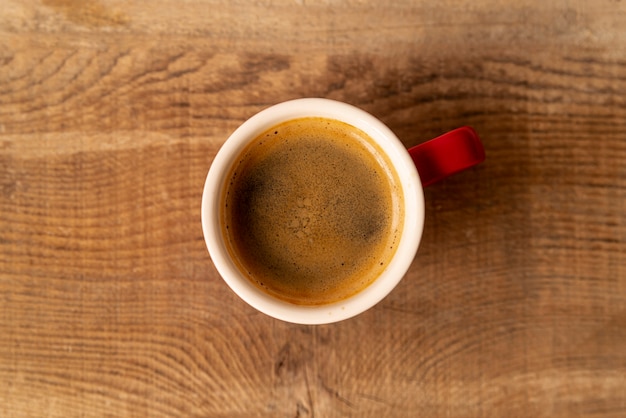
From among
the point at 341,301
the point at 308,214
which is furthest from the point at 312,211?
the point at 341,301

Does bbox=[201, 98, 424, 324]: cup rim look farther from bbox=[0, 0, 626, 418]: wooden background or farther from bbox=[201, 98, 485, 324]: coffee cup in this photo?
bbox=[0, 0, 626, 418]: wooden background

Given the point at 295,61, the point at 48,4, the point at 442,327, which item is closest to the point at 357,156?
the point at 295,61

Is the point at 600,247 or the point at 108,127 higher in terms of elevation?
the point at 108,127

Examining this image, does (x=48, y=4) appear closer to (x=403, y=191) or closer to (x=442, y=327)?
(x=403, y=191)

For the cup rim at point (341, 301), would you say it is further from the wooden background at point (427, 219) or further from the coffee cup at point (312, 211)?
the wooden background at point (427, 219)

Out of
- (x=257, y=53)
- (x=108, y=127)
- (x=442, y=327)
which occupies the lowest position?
(x=442, y=327)

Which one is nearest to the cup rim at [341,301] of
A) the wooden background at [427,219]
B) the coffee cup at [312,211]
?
the coffee cup at [312,211]
